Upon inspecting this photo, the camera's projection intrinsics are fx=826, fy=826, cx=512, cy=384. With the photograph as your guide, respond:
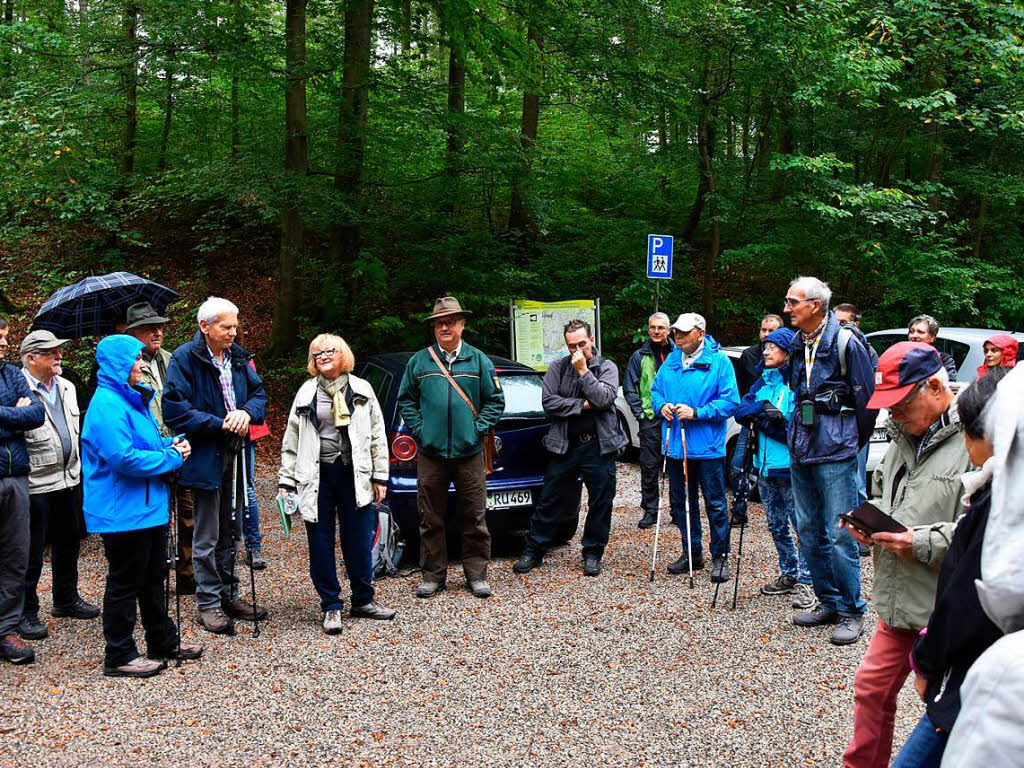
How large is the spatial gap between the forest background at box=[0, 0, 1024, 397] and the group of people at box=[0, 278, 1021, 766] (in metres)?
5.59

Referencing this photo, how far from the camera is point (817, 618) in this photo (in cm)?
546

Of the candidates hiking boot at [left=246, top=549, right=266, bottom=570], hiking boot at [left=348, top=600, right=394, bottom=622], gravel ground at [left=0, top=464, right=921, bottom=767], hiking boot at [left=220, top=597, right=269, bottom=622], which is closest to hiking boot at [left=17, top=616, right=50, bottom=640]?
gravel ground at [left=0, top=464, right=921, bottom=767]

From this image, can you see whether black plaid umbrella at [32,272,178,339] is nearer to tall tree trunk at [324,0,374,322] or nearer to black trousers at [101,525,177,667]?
black trousers at [101,525,177,667]

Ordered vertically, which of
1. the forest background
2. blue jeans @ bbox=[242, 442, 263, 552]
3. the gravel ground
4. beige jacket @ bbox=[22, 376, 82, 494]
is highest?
the forest background

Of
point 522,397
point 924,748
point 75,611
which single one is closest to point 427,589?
point 522,397

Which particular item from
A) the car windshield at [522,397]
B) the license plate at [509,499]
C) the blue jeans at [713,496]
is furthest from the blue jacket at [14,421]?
the blue jeans at [713,496]

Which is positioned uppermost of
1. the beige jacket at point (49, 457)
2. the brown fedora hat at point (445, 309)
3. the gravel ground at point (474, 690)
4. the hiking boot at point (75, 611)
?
the brown fedora hat at point (445, 309)

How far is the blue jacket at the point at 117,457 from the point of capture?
4465mm

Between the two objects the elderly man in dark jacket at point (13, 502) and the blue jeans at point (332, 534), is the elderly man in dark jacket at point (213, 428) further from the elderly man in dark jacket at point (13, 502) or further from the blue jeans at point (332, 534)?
the elderly man in dark jacket at point (13, 502)

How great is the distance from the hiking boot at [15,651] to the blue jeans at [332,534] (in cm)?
168

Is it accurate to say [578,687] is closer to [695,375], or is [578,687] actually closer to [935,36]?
[695,375]

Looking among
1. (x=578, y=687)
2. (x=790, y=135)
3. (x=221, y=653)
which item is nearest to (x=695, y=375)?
(x=578, y=687)

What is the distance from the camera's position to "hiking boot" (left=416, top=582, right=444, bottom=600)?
6078mm

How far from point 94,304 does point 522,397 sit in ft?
11.3
